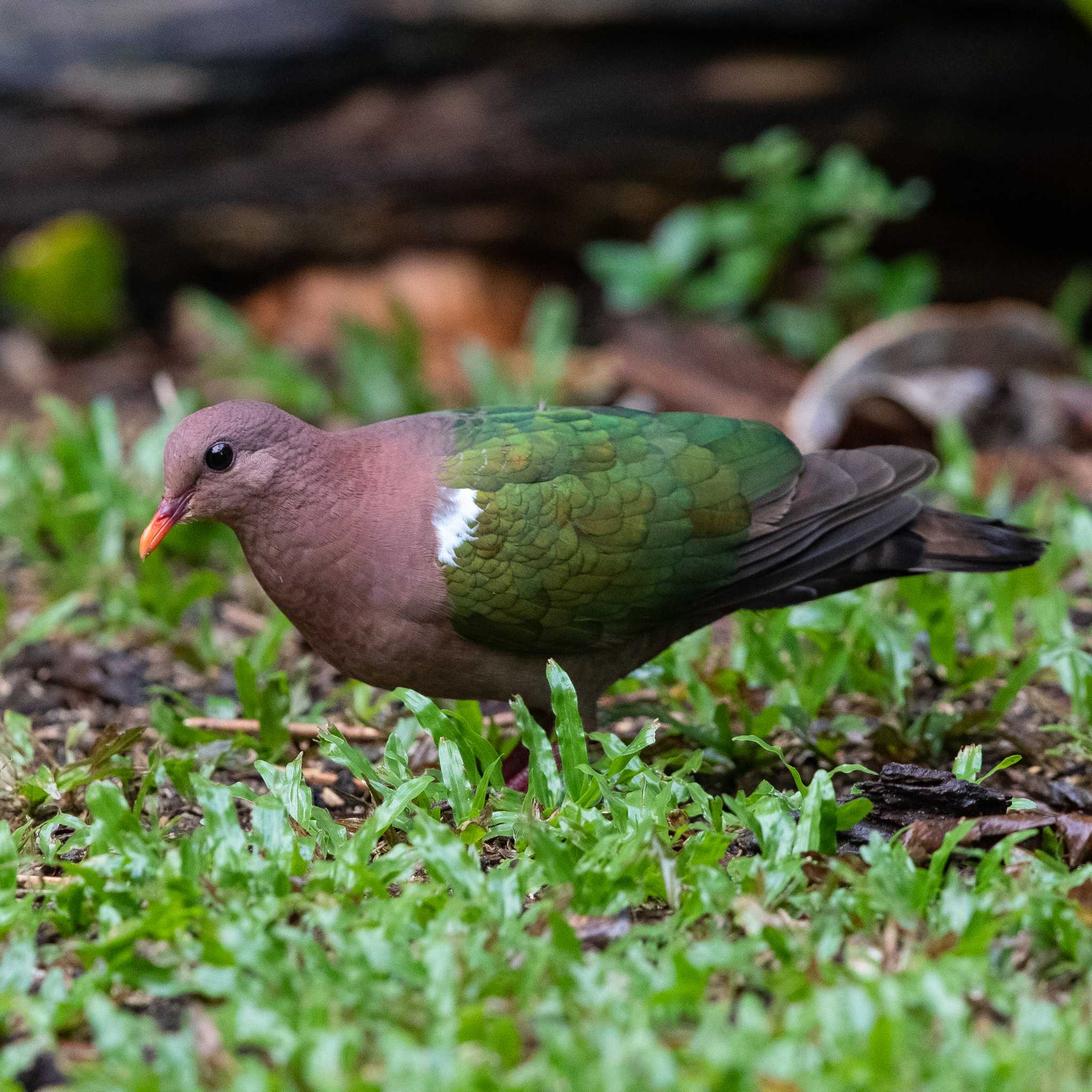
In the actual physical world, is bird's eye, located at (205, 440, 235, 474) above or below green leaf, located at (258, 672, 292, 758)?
above

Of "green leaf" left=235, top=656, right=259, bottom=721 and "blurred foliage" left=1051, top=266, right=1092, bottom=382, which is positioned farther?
"blurred foliage" left=1051, top=266, right=1092, bottom=382

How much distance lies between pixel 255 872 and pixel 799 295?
18.0ft

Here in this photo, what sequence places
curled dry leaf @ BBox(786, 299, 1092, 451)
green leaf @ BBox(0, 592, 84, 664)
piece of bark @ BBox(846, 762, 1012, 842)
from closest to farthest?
piece of bark @ BBox(846, 762, 1012, 842) < green leaf @ BBox(0, 592, 84, 664) < curled dry leaf @ BBox(786, 299, 1092, 451)

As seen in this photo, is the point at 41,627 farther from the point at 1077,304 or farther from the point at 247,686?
the point at 1077,304

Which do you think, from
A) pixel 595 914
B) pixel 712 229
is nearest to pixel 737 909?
pixel 595 914

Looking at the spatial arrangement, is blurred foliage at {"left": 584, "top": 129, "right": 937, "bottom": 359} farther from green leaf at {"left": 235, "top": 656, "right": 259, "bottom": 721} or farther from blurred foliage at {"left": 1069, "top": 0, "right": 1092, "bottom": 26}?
green leaf at {"left": 235, "top": 656, "right": 259, "bottom": 721}

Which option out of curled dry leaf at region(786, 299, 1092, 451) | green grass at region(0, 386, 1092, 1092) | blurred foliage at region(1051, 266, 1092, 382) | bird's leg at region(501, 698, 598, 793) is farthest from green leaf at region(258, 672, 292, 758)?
blurred foliage at region(1051, 266, 1092, 382)

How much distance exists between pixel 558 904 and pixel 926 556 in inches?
55.9

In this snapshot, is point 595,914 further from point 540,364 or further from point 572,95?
point 572,95

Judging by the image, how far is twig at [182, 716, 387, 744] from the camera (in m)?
3.66

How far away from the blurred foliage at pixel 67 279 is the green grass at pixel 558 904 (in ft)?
12.5

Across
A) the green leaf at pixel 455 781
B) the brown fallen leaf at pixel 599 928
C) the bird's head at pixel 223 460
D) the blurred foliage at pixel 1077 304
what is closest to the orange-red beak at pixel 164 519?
the bird's head at pixel 223 460

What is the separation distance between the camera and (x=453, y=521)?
122 inches

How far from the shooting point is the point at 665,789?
9.53 ft
